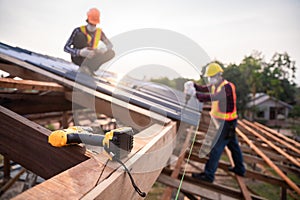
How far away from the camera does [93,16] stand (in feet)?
13.4

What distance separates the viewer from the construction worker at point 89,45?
12.4 feet

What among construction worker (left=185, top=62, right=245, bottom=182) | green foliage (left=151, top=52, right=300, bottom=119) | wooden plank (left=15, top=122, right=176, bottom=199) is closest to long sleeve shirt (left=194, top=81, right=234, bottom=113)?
construction worker (left=185, top=62, right=245, bottom=182)

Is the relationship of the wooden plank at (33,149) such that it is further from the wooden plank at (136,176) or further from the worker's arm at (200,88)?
the worker's arm at (200,88)

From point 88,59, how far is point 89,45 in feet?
1.54

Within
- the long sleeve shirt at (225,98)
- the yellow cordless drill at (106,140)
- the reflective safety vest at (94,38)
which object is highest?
the reflective safety vest at (94,38)

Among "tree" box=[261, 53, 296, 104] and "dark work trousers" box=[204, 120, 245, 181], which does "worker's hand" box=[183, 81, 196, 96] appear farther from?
"tree" box=[261, 53, 296, 104]

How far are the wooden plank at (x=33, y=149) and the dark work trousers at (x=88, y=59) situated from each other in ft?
9.09

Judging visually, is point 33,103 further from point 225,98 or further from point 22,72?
point 225,98

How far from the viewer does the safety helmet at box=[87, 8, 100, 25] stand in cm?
409

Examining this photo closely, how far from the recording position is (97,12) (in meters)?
4.13

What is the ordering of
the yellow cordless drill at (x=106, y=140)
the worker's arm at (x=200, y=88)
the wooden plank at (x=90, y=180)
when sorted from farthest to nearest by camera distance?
the worker's arm at (x=200, y=88) < the yellow cordless drill at (x=106, y=140) < the wooden plank at (x=90, y=180)

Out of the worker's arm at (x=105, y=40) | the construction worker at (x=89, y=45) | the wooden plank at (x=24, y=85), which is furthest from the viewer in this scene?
the worker's arm at (x=105, y=40)

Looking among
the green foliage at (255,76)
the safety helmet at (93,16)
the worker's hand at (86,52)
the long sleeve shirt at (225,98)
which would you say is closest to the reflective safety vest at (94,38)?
the safety helmet at (93,16)

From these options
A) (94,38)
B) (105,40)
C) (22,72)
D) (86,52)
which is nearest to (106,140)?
(22,72)
